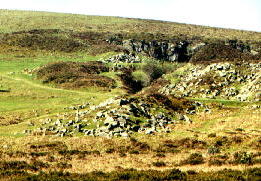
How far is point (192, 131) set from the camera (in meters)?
31.2

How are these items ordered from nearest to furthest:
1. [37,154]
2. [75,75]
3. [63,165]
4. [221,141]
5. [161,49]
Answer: [63,165]
[37,154]
[221,141]
[75,75]
[161,49]

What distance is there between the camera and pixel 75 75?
72.8 meters

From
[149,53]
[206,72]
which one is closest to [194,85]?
[206,72]

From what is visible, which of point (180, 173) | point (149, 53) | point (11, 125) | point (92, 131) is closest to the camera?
point (180, 173)

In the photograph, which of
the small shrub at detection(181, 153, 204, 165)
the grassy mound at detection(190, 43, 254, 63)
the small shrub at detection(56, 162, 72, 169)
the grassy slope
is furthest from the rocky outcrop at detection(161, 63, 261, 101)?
the small shrub at detection(56, 162, 72, 169)

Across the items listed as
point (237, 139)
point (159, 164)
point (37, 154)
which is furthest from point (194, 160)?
point (37, 154)

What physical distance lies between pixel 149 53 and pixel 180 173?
96.3 metres

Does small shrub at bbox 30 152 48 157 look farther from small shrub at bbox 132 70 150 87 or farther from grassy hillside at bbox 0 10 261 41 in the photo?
grassy hillside at bbox 0 10 261 41

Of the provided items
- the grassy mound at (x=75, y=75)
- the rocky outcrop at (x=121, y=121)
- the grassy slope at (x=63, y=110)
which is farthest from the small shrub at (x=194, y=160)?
the grassy mound at (x=75, y=75)

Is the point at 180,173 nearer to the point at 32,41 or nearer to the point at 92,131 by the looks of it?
the point at 92,131

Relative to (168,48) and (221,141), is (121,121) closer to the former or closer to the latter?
(221,141)

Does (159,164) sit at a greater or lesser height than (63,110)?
greater

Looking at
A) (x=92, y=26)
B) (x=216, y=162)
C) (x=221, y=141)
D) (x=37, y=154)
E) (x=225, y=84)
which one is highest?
(x=92, y=26)

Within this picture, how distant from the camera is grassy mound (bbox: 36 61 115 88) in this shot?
222 feet
